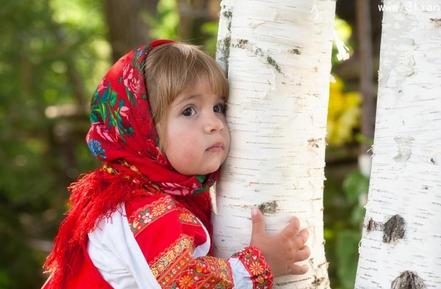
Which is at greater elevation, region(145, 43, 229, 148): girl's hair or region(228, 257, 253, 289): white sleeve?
region(145, 43, 229, 148): girl's hair

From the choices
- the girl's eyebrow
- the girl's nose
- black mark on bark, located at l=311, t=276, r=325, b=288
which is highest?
the girl's eyebrow

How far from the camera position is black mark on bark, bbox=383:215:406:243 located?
6.20ft

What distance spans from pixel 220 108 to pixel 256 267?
1.62 feet

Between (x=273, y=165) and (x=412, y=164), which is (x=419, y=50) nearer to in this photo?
(x=412, y=164)

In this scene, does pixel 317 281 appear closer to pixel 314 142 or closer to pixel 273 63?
pixel 314 142

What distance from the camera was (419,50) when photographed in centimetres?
183

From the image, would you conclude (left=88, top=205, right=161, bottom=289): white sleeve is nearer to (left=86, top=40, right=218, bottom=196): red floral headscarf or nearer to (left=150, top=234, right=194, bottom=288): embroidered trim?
(left=150, top=234, right=194, bottom=288): embroidered trim

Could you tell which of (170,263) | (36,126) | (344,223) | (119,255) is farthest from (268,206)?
(36,126)

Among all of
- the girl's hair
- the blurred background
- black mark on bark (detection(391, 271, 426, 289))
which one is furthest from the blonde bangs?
the blurred background

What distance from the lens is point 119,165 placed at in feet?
7.46

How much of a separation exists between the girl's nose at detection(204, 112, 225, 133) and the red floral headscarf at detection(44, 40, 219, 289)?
158 mm

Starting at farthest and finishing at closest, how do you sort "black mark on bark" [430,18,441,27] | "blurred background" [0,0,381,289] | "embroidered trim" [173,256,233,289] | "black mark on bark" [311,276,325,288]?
1. "blurred background" [0,0,381,289]
2. "black mark on bark" [311,276,325,288]
3. "embroidered trim" [173,256,233,289]
4. "black mark on bark" [430,18,441,27]

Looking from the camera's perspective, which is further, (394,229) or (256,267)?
(256,267)

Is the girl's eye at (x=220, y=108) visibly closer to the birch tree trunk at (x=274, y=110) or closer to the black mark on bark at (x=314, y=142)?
the birch tree trunk at (x=274, y=110)
